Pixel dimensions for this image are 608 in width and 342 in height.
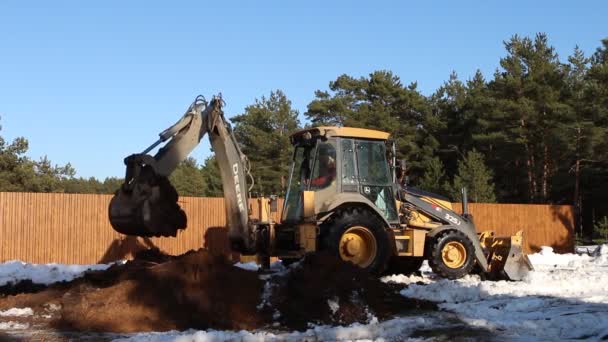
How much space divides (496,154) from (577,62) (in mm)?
7864

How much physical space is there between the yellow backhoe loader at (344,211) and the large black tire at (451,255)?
19 millimetres

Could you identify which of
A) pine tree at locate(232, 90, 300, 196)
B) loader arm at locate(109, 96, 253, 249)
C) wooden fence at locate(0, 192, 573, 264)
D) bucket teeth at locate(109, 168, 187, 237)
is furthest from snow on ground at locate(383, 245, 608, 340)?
pine tree at locate(232, 90, 300, 196)

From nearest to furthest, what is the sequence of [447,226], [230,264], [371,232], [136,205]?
1. [136,205]
2. [230,264]
3. [371,232]
4. [447,226]

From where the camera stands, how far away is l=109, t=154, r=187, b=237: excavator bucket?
29.5ft

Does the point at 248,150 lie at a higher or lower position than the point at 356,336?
higher

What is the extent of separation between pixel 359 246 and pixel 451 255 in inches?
83.7

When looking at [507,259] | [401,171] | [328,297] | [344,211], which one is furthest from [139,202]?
[507,259]

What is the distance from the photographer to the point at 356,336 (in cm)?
766

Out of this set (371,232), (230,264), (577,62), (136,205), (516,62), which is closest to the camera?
(136,205)

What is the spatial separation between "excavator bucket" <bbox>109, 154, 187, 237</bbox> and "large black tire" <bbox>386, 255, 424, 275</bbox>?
5.43m

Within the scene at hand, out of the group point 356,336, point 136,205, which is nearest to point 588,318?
point 356,336

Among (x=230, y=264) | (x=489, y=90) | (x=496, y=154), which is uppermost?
(x=489, y=90)

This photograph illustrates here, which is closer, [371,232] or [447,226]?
[371,232]

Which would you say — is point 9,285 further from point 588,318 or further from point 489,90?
point 489,90
